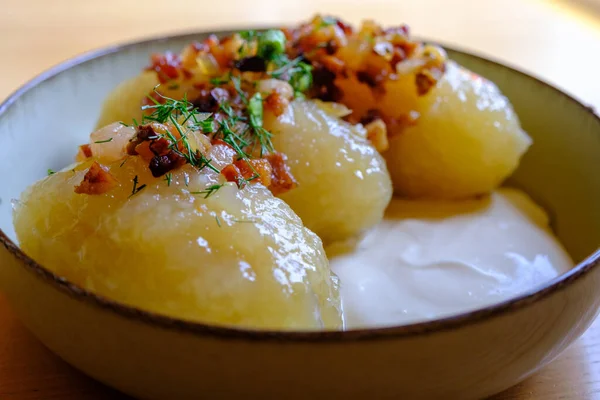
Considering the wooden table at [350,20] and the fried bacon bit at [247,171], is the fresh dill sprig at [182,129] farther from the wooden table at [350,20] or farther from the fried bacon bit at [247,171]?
the wooden table at [350,20]

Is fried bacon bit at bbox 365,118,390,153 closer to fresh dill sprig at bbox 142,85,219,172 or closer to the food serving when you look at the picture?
the food serving

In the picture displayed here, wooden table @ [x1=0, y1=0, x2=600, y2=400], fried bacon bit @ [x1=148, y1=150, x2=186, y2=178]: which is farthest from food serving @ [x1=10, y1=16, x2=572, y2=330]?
wooden table @ [x1=0, y1=0, x2=600, y2=400]

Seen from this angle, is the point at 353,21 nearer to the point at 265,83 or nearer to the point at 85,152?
the point at 265,83

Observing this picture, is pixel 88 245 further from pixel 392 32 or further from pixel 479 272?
pixel 392 32

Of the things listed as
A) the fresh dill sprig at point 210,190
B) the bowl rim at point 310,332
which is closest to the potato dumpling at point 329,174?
the fresh dill sprig at point 210,190

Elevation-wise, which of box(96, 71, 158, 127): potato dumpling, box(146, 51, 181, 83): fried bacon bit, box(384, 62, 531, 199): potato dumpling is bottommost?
box(384, 62, 531, 199): potato dumpling
